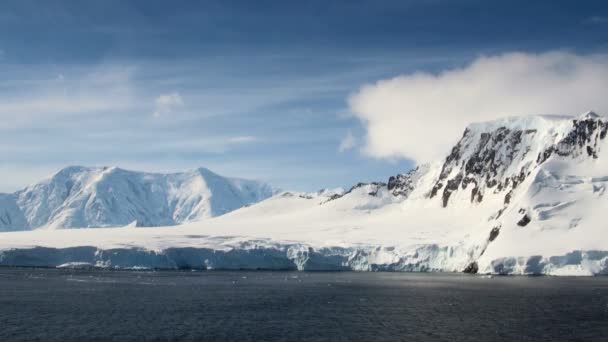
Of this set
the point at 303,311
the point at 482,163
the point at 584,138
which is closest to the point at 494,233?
the point at 584,138

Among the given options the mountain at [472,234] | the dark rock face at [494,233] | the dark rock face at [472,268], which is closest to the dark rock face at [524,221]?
the mountain at [472,234]

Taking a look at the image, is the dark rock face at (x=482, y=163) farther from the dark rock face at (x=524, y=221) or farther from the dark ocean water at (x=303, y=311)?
the dark ocean water at (x=303, y=311)

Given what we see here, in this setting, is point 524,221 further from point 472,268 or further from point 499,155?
point 499,155

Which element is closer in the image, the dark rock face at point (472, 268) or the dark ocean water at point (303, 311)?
the dark ocean water at point (303, 311)

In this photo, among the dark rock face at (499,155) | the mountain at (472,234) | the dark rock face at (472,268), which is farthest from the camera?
the dark rock face at (499,155)

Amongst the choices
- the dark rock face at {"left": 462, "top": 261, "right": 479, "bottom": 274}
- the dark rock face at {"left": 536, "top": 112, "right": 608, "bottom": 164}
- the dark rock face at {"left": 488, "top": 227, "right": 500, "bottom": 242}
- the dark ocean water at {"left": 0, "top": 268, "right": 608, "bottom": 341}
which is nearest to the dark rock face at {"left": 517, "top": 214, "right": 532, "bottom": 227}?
the dark rock face at {"left": 488, "top": 227, "right": 500, "bottom": 242}

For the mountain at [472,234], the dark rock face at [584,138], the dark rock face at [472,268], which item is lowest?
the dark rock face at [472,268]

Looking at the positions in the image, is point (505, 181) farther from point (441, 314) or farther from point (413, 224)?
A: point (441, 314)

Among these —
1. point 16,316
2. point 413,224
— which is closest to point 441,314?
point 16,316
